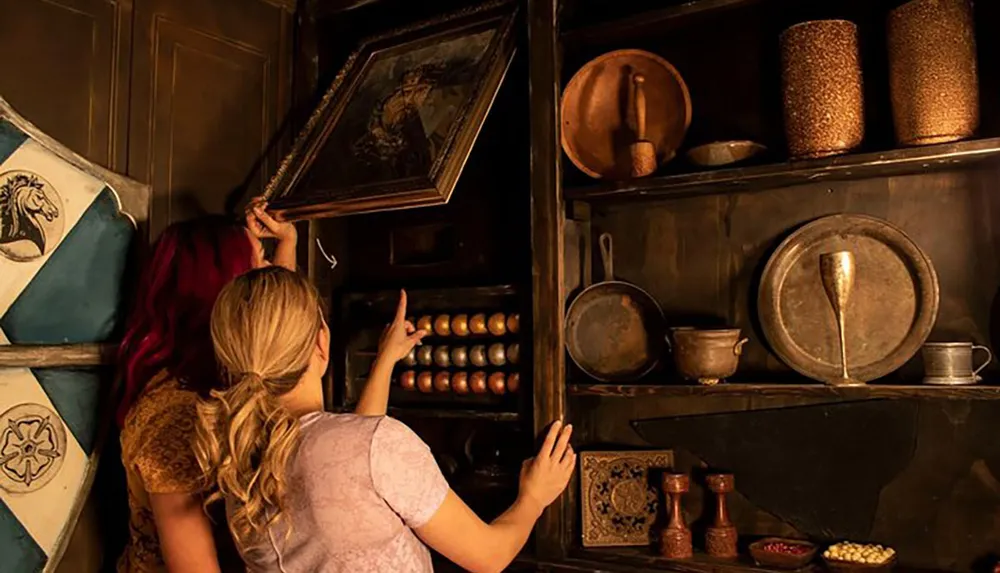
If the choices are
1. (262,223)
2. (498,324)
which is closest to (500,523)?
(498,324)

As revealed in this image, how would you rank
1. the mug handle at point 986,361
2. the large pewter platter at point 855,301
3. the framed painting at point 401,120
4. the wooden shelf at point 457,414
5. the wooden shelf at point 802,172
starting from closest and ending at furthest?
1. the wooden shelf at point 802,172
2. the mug handle at point 986,361
3. the large pewter platter at point 855,301
4. the framed painting at point 401,120
5. the wooden shelf at point 457,414

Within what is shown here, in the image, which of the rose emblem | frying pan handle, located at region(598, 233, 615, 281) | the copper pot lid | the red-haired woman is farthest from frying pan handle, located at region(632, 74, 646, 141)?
the rose emblem

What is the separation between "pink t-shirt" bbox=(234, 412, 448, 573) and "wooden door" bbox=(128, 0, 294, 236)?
1.12 meters

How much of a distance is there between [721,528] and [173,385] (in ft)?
4.15

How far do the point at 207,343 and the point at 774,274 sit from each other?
4.39ft

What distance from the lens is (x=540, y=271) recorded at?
2049 millimetres

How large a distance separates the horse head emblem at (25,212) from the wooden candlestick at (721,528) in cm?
167

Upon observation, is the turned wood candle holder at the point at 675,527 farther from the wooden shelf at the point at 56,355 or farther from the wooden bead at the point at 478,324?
the wooden shelf at the point at 56,355

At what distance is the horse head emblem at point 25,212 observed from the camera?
1863 millimetres

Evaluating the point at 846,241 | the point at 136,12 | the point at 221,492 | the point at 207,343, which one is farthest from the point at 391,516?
the point at 136,12

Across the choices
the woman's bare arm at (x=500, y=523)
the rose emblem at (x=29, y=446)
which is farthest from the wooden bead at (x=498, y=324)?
the rose emblem at (x=29, y=446)

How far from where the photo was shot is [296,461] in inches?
52.2

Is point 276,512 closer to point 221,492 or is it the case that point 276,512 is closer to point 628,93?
point 221,492

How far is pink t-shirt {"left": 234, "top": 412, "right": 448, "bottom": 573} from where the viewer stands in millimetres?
1303
